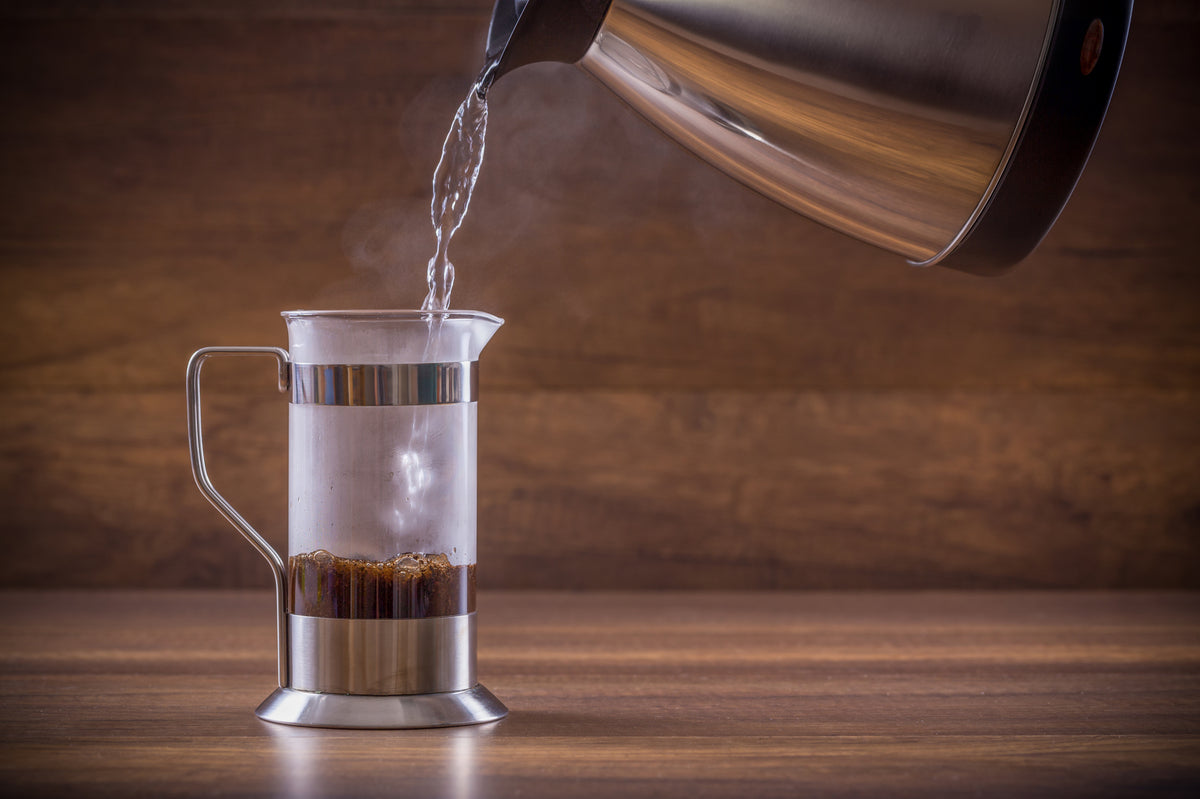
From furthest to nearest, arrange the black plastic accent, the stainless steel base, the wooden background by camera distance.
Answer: the wooden background
the stainless steel base
the black plastic accent

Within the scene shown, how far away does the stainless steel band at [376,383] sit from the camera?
2.10ft

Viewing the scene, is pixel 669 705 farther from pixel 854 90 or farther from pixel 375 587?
pixel 854 90

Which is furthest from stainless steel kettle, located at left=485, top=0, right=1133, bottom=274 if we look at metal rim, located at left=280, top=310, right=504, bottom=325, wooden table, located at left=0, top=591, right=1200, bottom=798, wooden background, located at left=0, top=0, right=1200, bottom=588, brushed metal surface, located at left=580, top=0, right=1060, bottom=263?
wooden background, located at left=0, top=0, right=1200, bottom=588

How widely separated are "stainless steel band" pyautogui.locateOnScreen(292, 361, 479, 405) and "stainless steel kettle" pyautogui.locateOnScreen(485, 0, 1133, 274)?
174mm

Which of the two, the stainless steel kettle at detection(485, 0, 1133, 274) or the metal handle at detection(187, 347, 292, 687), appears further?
the metal handle at detection(187, 347, 292, 687)

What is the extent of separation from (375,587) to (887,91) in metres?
0.37

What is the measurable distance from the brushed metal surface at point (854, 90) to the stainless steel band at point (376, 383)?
7.5 inches

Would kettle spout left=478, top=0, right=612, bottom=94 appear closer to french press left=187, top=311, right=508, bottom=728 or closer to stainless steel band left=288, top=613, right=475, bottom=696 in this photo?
french press left=187, top=311, right=508, bottom=728

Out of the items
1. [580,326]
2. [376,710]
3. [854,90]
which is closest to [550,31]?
[854,90]

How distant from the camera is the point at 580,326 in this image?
1169 mm

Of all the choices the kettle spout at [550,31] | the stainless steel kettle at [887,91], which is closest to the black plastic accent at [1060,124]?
the stainless steel kettle at [887,91]

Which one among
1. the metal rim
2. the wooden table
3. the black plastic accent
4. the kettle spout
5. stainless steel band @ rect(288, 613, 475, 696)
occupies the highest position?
the kettle spout

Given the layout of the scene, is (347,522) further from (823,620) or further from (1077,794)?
(823,620)

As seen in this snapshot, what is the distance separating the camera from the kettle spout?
526 mm
